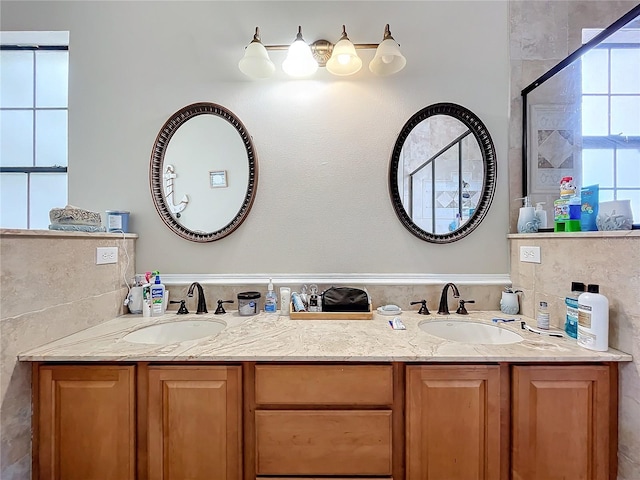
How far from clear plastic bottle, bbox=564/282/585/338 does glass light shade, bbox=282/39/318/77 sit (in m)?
1.65

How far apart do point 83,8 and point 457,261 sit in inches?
107

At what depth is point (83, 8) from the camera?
1.61 metres

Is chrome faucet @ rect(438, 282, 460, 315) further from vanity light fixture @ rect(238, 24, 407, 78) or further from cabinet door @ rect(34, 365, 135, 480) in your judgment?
cabinet door @ rect(34, 365, 135, 480)

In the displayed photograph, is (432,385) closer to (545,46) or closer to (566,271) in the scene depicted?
(566,271)

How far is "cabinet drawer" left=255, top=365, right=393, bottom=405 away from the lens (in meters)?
1.00

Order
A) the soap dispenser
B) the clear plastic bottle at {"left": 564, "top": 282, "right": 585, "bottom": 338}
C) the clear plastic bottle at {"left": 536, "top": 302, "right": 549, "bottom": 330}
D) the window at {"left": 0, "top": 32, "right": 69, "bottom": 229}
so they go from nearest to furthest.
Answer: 1. the clear plastic bottle at {"left": 564, "top": 282, "right": 585, "bottom": 338}
2. the clear plastic bottle at {"left": 536, "top": 302, "right": 549, "bottom": 330}
3. the soap dispenser
4. the window at {"left": 0, "top": 32, "right": 69, "bottom": 229}

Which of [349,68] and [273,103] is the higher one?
[349,68]

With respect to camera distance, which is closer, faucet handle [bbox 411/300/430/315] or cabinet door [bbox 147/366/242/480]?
cabinet door [bbox 147/366/242/480]

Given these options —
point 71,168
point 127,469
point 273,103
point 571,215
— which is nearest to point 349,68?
point 273,103

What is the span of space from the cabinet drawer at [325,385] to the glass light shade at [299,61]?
151cm

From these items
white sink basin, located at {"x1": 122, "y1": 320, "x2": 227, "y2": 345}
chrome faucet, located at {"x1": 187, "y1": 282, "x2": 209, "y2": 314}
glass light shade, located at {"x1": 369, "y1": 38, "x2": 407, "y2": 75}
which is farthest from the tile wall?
chrome faucet, located at {"x1": 187, "y1": 282, "x2": 209, "y2": 314}

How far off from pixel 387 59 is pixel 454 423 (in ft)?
5.62

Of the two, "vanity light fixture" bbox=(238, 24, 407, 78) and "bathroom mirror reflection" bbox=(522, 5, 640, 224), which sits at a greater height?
"vanity light fixture" bbox=(238, 24, 407, 78)

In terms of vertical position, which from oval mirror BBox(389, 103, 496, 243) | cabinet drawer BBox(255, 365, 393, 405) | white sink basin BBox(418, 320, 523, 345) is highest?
oval mirror BBox(389, 103, 496, 243)
